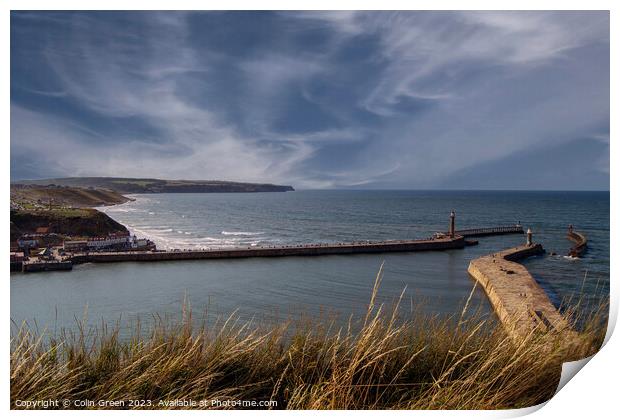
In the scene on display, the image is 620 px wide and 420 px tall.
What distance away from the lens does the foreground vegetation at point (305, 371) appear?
7.48 feet

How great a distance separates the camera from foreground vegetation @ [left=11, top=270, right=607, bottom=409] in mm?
2279

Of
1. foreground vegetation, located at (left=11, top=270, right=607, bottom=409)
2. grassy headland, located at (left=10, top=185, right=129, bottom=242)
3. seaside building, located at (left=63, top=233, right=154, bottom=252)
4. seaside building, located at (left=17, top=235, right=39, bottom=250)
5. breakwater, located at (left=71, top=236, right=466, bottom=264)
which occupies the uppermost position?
grassy headland, located at (left=10, top=185, right=129, bottom=242)

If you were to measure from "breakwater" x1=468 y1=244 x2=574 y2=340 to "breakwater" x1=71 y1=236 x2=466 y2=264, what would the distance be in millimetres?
3139

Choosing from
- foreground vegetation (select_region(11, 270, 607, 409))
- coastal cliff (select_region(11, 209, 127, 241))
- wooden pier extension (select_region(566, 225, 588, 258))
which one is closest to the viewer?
foreground vegetation (select_region(11, 270, 607, 409))

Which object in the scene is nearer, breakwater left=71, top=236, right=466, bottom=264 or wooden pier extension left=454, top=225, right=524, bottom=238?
breakwater left=71, top=236, right=466, bottom=264

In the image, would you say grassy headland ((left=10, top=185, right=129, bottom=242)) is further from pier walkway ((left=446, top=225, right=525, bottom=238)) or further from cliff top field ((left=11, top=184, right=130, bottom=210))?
pier walkway ((left=446, top=225, right=525, bottom=238))

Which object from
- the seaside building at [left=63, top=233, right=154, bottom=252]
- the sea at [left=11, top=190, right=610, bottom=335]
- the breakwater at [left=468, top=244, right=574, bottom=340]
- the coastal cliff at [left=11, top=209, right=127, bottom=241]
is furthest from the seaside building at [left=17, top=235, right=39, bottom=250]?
the seaside building at [left=63, top=233, right=154, bottom=252]

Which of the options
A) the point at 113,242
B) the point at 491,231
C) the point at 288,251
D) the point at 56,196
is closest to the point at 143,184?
the point at 56,196

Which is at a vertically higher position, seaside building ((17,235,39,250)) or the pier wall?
seaside building ((17,235,39,250))

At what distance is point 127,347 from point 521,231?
20.2 m

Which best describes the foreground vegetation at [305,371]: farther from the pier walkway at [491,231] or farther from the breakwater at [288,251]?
the pier walkway at [491,231]

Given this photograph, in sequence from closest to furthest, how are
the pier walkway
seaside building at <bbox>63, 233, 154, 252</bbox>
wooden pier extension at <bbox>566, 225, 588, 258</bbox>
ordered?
wooden pier extension at <bbox>566, 225, 588, 258</bbox>, seaside building at <bbox>63, 233, 154, 252</bbox>, the pier walkway
